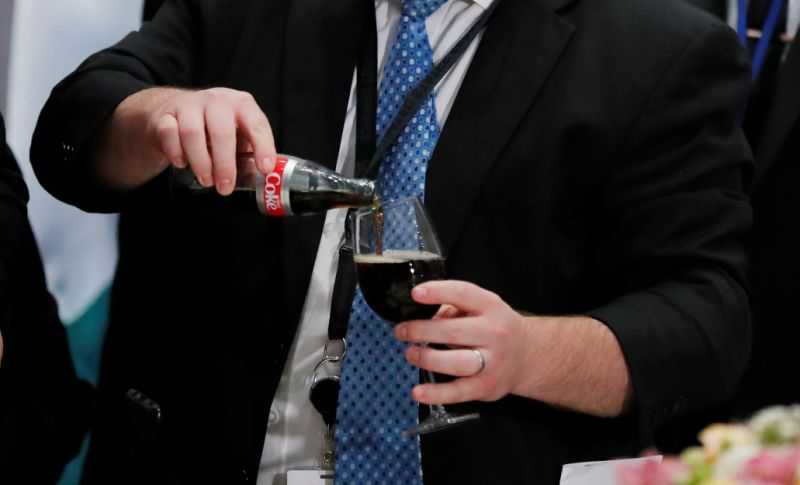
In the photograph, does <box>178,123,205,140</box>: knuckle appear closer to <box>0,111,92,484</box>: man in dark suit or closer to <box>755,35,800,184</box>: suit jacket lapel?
<box>0,111,92,484</box>: man in dark suit

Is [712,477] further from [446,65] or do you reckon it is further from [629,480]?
[446,65]

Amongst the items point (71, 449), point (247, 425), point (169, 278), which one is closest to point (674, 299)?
→ point (247, 425)

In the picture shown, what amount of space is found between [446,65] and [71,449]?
3.70ft

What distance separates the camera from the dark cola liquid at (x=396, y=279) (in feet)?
4.29

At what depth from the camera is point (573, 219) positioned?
1.70 m

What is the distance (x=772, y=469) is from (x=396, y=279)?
767 mm

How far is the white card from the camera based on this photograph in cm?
166

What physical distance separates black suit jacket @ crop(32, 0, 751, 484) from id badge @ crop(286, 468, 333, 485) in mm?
73

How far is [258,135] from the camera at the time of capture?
53.4 inches

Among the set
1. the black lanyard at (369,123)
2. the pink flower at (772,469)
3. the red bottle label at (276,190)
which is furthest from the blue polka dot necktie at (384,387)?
the pink flower at (772,469)

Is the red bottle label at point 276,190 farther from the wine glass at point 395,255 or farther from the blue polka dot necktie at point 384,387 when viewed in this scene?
the blue polka dot necktie at point 384,387

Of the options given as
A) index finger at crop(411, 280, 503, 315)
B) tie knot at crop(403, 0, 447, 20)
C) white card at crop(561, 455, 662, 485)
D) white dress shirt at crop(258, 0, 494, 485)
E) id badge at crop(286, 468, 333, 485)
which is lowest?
white card at crop(561, 455, 662, 485)

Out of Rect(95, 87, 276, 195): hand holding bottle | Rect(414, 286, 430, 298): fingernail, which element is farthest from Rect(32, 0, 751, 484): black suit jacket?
Rect(414, 286, 430, 298): fingernail

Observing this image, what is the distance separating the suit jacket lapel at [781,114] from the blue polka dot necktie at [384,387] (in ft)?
3.53
